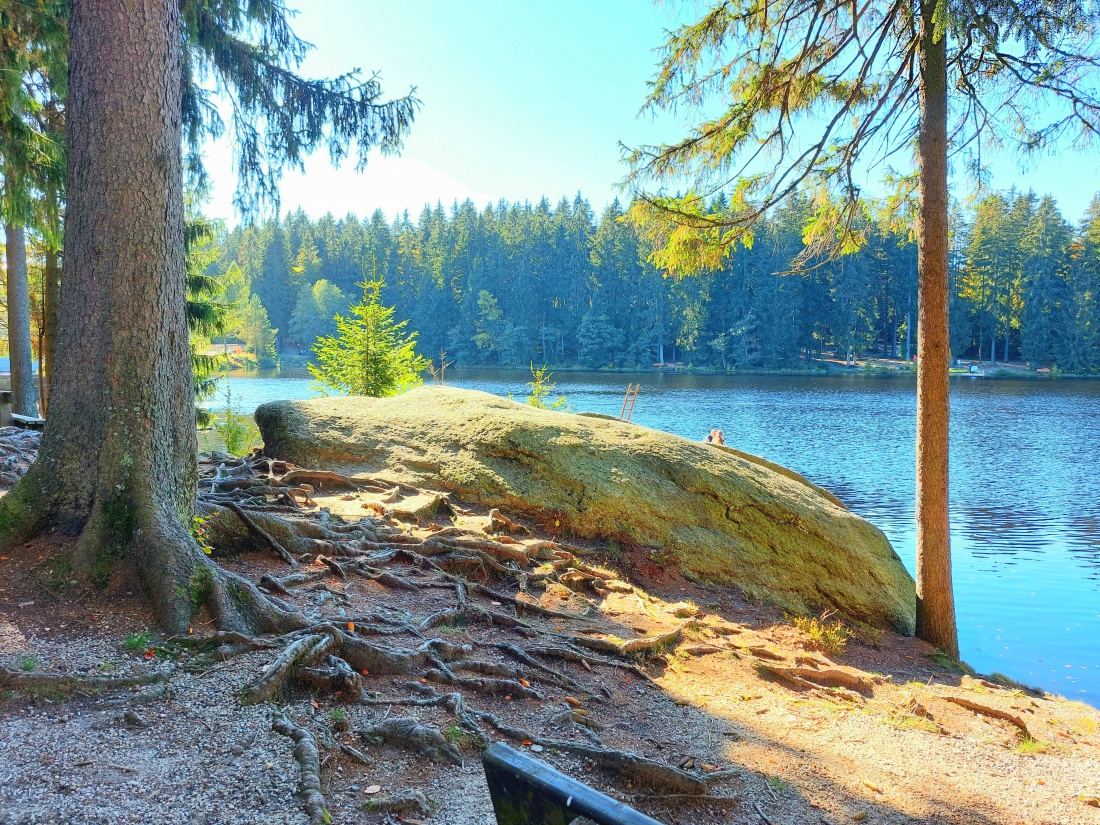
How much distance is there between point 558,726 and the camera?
418cm

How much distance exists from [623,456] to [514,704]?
5.03 m

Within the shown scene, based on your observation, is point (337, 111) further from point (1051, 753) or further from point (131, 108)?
point (1051, 753)

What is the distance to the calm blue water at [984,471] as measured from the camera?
10.6 m

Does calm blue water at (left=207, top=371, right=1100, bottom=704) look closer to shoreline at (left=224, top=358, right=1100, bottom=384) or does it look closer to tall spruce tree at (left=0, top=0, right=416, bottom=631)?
shoreline at (left=224, top=358, right=1100, bottom=384)

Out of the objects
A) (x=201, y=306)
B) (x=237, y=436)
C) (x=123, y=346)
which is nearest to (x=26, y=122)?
(x=123, y=346)

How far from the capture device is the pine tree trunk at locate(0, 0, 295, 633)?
4039 mm

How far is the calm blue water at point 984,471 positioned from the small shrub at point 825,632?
270cm

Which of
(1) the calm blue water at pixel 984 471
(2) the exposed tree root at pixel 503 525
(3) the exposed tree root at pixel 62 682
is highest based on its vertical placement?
(3) the exposed tree root at pixel 62 682

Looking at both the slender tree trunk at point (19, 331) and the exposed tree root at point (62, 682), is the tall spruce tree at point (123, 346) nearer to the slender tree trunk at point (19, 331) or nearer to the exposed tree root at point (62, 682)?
the exposed tree root at point (62, 682)

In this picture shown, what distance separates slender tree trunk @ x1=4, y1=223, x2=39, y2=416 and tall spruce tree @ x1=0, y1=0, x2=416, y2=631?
11.5m

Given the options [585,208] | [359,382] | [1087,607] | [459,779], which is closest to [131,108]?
[459,779]

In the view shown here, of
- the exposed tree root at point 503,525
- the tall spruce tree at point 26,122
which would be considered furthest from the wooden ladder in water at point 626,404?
the tall spruce tree at point 26,122

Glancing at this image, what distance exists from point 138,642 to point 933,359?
817 cm

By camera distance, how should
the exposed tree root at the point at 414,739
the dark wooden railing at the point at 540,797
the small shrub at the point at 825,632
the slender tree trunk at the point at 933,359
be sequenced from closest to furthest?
1. the dark wooden railing at the point at 540,797
2. the exposed tree root at the point at 414,739
3. the small shrub at the point at 825,632
4. the slender tree trunk at the point at 933,359
